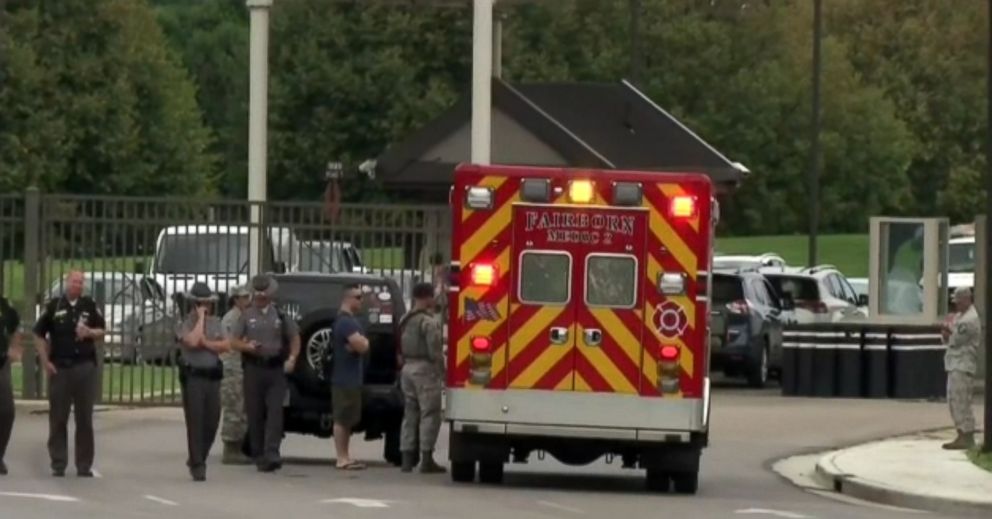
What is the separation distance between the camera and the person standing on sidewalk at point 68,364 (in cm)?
1991

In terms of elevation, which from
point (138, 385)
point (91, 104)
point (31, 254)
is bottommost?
point (138, 385)

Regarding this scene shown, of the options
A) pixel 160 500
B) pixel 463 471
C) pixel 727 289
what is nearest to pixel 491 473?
pixel 463 471

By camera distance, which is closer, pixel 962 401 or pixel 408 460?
pixel 408 460

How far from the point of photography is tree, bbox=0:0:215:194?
62594mm

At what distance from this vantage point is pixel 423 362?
68.1 ft

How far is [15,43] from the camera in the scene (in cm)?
6184

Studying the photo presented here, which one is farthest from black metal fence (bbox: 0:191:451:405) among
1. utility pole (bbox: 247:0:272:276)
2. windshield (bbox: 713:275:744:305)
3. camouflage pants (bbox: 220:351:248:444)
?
windshield (bbox: 713:275:744:305)

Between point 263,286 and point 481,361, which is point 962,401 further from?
point 263,286

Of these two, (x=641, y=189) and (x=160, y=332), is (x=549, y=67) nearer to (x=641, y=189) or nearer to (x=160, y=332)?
(x=160, y=332)

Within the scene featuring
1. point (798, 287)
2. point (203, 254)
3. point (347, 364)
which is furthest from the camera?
point (798, 287)

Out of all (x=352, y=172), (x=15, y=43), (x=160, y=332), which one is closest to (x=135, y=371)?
(x=160, y=332)

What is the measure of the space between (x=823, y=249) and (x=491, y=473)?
56.1m

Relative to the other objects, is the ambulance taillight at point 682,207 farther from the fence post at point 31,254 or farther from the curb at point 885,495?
the fence post at point 31,254

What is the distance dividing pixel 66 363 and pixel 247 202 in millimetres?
8473
